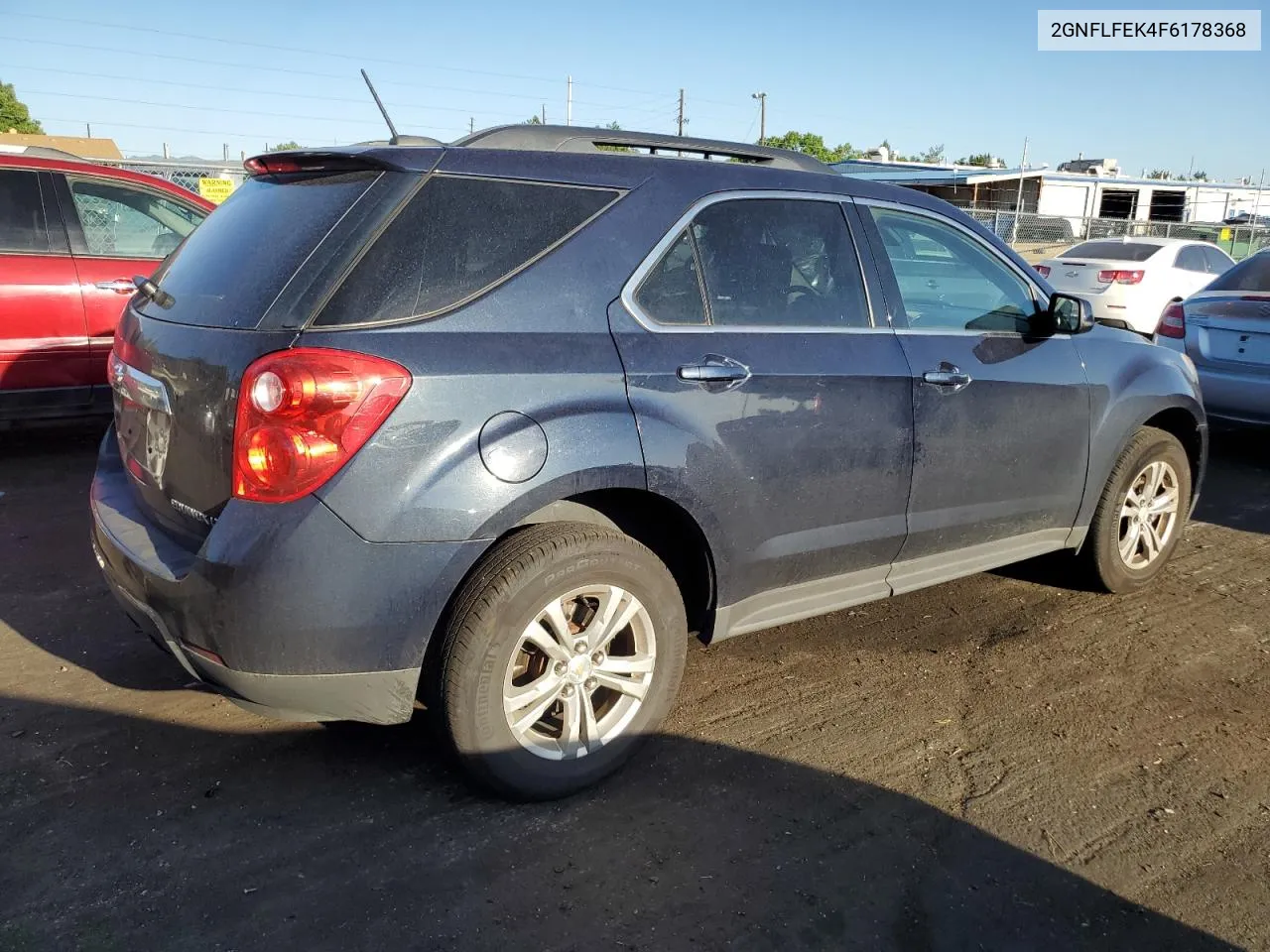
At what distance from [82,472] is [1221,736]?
619 centimetres

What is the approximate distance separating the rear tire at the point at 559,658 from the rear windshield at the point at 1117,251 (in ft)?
43.6

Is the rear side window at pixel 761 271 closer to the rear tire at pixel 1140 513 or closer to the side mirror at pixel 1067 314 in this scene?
the side mirror at pixel 1067 314

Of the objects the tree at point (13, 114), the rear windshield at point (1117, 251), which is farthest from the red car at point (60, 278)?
the tree at point (13, 114)

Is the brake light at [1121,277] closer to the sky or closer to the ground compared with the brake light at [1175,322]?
closer to the sky

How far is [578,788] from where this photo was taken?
9.91 feet

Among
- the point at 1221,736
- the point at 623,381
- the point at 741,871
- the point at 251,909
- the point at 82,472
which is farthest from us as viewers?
the point at 82,472

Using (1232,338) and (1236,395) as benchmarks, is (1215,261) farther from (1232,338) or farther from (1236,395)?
(1236,395)

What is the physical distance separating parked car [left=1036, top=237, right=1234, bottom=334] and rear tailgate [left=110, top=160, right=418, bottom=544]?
40.0ft

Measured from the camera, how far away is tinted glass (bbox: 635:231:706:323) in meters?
3.06

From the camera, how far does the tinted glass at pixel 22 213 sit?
6.04 meters

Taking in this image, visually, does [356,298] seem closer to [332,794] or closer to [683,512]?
[683,512]

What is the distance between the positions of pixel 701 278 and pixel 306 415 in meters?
1.32

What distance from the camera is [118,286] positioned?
6.03 meters

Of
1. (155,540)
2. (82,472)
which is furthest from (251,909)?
(82,472)
